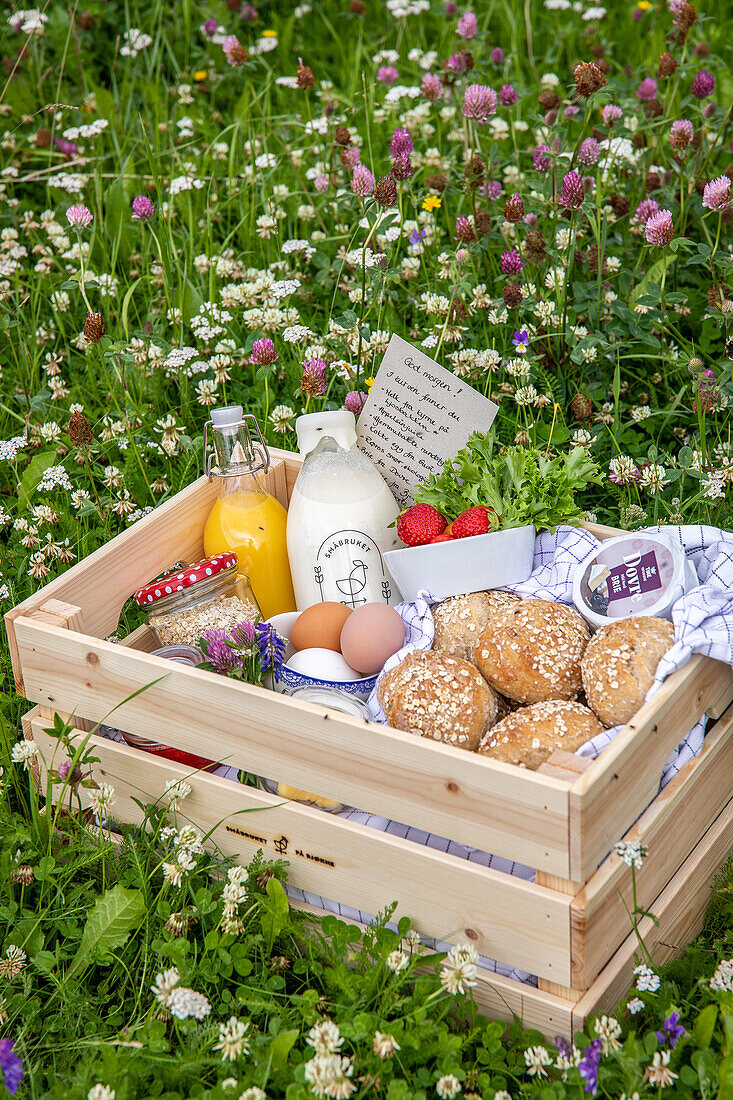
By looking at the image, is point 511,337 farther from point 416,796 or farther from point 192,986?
point 192,986

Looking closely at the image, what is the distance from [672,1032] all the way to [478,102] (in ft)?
7.72

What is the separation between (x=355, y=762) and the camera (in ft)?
5.49

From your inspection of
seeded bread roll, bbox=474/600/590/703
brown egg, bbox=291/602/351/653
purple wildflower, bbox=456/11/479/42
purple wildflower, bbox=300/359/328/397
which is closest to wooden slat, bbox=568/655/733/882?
seeded bread roll, bbox=474/600/590/703

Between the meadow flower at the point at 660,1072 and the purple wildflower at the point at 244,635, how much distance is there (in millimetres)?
897

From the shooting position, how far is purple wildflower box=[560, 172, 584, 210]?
246cm

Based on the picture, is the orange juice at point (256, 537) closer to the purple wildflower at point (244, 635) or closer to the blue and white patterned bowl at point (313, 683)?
the blue and white patterned bowl at point (313, 683)

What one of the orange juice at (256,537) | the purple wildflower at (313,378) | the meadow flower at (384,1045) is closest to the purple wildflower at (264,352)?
the purple wildflower at (313,378)

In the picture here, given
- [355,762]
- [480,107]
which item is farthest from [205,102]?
[355,762]

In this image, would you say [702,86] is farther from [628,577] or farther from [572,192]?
→ [628,577]

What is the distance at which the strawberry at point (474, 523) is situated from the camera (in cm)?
204

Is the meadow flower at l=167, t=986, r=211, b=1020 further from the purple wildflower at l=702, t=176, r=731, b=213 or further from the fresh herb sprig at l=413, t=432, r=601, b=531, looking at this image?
the purple wildflower at l=702, t=176, r=731, b=213

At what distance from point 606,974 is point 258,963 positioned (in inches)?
23.2

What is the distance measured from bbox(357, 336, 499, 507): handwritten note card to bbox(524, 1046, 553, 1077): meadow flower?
1.21 m

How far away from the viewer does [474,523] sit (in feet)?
6.67
